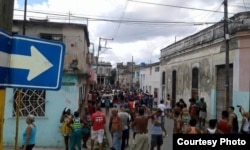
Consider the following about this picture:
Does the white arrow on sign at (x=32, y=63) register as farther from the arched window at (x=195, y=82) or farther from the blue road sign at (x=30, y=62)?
the arched window at (x=195, y=82)

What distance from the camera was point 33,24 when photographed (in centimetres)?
1962

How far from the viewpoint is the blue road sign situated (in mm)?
2848

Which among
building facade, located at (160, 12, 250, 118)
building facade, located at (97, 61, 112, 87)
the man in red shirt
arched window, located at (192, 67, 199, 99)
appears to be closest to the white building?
building facade, located at (160, 12, 250, 118)

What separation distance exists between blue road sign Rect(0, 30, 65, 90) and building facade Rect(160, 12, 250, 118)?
15395 millimetres

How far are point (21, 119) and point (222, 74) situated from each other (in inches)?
431

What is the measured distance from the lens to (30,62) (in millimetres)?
2930

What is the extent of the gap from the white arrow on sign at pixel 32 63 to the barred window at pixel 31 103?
37.2 feet

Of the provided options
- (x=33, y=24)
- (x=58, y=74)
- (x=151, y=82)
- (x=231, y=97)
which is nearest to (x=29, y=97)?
(x=33, y=24)

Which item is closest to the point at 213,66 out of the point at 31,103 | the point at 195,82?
the point at 195,82

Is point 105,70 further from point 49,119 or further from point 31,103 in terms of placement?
point 31,103

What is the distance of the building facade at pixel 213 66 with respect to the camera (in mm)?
17391

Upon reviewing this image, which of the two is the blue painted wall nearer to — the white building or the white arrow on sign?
the white arrow on sign

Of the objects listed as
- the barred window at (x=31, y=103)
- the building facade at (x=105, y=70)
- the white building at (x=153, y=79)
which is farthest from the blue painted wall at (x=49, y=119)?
Result: the building facade at (x=105, y=70)

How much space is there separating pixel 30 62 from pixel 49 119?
11746mm
